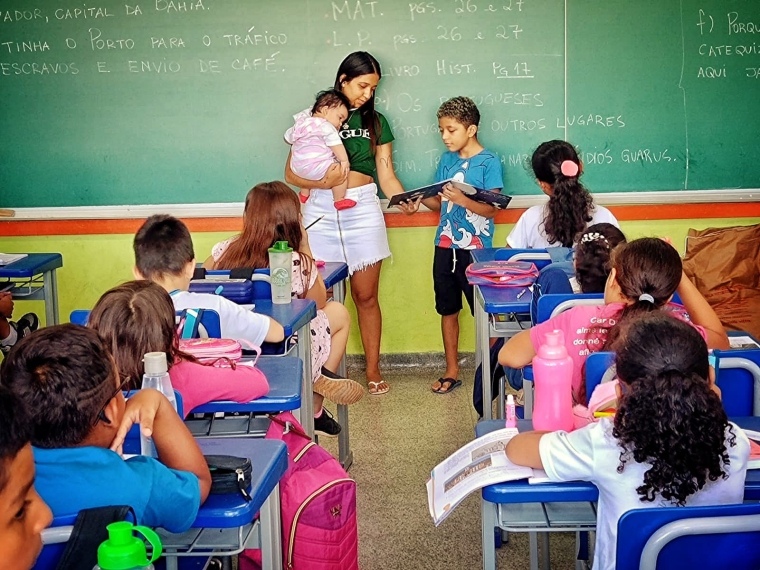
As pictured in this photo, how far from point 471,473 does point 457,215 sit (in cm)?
316

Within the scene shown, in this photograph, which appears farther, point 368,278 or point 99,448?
point 368,278

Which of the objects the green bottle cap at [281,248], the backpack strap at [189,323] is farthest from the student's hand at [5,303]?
the backpack strap at [189,323]

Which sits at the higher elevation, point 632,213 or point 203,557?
point 632,213

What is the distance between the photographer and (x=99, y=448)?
5.41 feet

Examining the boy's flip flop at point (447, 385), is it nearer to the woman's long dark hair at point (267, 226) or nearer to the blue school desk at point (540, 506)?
the woman's long dark hair at point (267, 226)

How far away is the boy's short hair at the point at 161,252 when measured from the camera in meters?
2.98

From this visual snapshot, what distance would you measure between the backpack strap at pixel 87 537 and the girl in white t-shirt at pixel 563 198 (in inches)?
110

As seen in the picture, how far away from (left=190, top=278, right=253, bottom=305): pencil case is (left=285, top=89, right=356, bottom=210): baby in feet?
4.90

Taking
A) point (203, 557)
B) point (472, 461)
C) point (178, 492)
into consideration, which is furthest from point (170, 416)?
point (472, 461)

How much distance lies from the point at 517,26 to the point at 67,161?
2522 millimetres

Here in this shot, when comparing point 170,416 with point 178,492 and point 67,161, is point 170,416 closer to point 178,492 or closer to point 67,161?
point 178,492

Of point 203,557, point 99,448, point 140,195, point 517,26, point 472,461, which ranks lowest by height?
point 203,557

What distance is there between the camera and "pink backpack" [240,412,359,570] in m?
2.29

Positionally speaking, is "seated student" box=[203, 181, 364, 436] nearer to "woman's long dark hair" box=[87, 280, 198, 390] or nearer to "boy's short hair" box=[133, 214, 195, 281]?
"boy's short hair" box=[133, 214, 195, 281]
